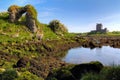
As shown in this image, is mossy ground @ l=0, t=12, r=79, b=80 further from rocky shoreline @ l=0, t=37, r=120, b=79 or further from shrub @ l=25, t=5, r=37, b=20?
shrub @ l=25, t=5, r=37, b=20

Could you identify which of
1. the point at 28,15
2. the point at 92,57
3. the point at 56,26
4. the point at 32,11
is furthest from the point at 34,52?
the point at 56,26

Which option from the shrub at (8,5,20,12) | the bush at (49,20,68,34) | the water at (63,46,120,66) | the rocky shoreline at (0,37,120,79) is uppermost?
the shrub at (8,5,20,12)

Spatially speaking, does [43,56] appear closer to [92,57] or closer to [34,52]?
[34,52]

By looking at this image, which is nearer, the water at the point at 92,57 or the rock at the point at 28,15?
the water at the point at 92,57

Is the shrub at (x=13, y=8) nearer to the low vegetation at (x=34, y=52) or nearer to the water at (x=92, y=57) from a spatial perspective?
the low vegetation at (x=34, y=52)

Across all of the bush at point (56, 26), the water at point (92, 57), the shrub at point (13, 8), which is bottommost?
the water at point (92, 57)

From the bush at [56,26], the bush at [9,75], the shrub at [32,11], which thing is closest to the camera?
the bush at [9,75]

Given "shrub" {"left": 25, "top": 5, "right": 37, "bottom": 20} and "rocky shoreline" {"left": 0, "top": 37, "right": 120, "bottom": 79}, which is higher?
"shrub" {"left": 25, "top": 5, "right": 37, "bottom": 20}

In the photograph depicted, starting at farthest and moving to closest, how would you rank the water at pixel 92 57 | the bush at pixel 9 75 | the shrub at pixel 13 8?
the shrub at pixel 13 8, the water at pixel 92 57, the bush at pixel 9 75

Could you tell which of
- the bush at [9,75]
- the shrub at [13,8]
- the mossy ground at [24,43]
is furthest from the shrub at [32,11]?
the bush at [9,75]

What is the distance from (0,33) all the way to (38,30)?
58.0ft

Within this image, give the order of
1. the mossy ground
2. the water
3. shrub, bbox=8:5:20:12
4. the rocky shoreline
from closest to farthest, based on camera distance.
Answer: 1. the rocky shoreline
2. the mossy ground
3. the water
4. shrub, bbox=8:5:20:12

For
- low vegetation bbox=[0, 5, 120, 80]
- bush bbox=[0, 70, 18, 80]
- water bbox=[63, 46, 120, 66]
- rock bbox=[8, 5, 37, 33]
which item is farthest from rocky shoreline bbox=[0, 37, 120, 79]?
bush bbox=[0, 70, 18, 80]

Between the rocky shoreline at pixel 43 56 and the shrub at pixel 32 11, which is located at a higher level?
the shrub at pixel 32 11
